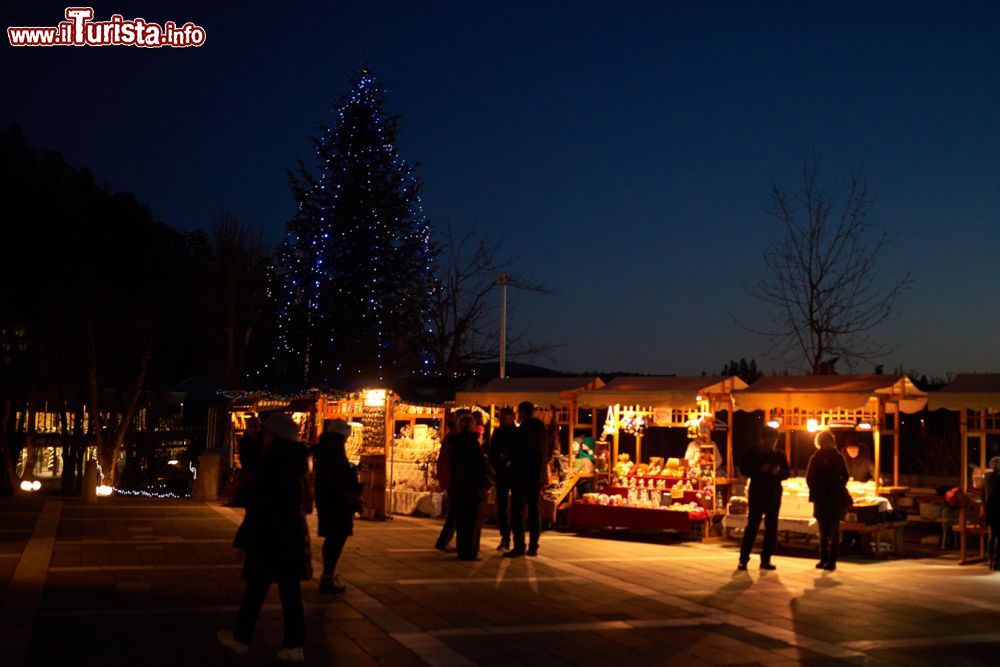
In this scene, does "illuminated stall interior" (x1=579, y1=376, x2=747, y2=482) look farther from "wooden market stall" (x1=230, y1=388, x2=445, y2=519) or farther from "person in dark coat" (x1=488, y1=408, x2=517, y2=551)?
"person in dark coat" (x1=488, y1=408, x2=517, y2=551)

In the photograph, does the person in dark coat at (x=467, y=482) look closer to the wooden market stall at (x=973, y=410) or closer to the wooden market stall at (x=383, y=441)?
the wooden market stall at (x=383, y=441)

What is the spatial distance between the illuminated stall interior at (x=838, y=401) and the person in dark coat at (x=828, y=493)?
1810 mm

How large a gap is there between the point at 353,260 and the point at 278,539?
71.8ft

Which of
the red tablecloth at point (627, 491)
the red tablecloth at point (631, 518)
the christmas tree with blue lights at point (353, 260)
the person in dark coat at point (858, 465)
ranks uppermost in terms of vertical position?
the christmas tree with blue lights at point (353, 260)

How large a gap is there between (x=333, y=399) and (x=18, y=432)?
1195 centimetres

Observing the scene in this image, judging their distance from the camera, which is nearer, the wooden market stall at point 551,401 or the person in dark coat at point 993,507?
the person in dark coat at point 993,507

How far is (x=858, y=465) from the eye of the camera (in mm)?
14438

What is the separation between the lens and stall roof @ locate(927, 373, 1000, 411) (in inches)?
490

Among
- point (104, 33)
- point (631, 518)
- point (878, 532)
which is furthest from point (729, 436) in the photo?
point (104, 33)

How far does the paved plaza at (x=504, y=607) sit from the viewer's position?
23.1 feet

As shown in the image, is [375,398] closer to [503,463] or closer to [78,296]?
[503,463]

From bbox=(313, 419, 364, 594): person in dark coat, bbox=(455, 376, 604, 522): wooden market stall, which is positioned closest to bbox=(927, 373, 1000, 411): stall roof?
bbox=(455, 376, 604, 522): wooden market stall

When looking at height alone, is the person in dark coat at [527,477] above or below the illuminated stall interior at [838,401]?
below

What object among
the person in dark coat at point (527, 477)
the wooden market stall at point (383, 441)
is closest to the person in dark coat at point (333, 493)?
the person in dark coat at point (527, 477)
